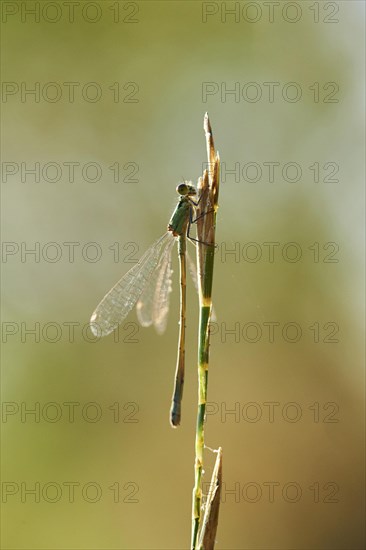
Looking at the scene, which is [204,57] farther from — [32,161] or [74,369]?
[74,369]

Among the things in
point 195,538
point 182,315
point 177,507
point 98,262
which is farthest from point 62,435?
point 195,538

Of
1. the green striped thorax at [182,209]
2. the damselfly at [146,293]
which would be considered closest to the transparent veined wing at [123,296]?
the damselfly at [146,293]

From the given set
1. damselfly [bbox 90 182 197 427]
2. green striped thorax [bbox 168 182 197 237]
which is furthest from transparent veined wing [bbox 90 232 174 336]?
green striped thorax [bbox 168 182 197 237]

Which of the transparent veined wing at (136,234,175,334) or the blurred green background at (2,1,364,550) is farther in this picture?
the blurred green background at (2,1,364,550)

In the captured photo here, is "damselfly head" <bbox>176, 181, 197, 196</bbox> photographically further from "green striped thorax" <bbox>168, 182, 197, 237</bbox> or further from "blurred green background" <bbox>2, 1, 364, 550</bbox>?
"blurred green background" <bbox>2, 1, 364, 550</bbox>

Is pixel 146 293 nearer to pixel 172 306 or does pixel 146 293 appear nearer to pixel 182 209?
pixel 182 209

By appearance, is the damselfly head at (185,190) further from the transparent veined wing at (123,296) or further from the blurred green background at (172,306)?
the blurred green background at (172,306)

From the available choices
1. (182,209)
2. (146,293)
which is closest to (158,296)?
(146,293)
